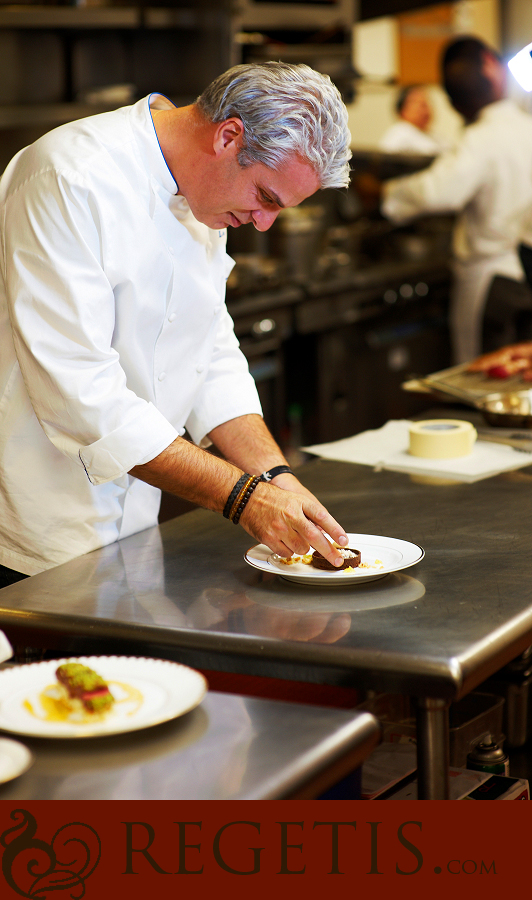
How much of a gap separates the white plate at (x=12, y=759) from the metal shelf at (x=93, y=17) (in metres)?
3.06

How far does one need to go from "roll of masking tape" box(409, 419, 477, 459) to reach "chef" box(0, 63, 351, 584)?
0.47 metres

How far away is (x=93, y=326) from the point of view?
1.48m

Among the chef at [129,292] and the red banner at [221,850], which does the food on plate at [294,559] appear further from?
the red banner at [221,850]

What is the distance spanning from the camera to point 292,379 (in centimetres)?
441

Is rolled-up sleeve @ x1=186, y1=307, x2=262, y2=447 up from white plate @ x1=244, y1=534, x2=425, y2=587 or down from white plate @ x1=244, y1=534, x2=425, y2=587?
up

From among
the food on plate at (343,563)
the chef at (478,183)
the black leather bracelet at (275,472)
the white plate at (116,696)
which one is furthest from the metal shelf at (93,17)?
the white plate at (116,696)

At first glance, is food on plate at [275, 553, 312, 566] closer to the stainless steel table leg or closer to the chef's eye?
the stainless steel table leg

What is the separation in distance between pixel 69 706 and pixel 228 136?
2.90ft

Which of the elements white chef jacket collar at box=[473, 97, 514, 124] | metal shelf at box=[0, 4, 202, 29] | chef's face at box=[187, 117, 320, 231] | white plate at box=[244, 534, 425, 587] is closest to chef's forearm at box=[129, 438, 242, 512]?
white plate at box=[244, 534, 425, 587]

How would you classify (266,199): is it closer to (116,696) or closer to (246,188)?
(246,188)

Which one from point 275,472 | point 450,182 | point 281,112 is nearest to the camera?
point 281,112

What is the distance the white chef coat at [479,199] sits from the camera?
4.63 metres

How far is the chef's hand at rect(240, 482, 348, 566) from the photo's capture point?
1.42 m

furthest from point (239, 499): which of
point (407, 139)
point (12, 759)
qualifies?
point (407, 139)
